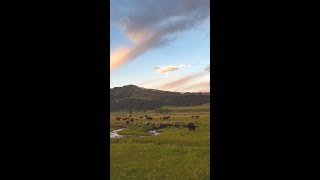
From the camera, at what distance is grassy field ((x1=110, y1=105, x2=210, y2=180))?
17.0 feet

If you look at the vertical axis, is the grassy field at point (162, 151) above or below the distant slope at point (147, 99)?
below

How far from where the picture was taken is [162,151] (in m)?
5.77

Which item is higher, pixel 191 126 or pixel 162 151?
pixel 191 126

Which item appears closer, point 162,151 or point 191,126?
point 162,151

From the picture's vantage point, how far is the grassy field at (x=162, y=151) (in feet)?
17.0

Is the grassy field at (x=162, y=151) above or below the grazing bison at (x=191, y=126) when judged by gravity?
below

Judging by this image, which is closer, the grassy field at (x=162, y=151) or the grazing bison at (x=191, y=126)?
the grassy field at (x=162, y=151)
